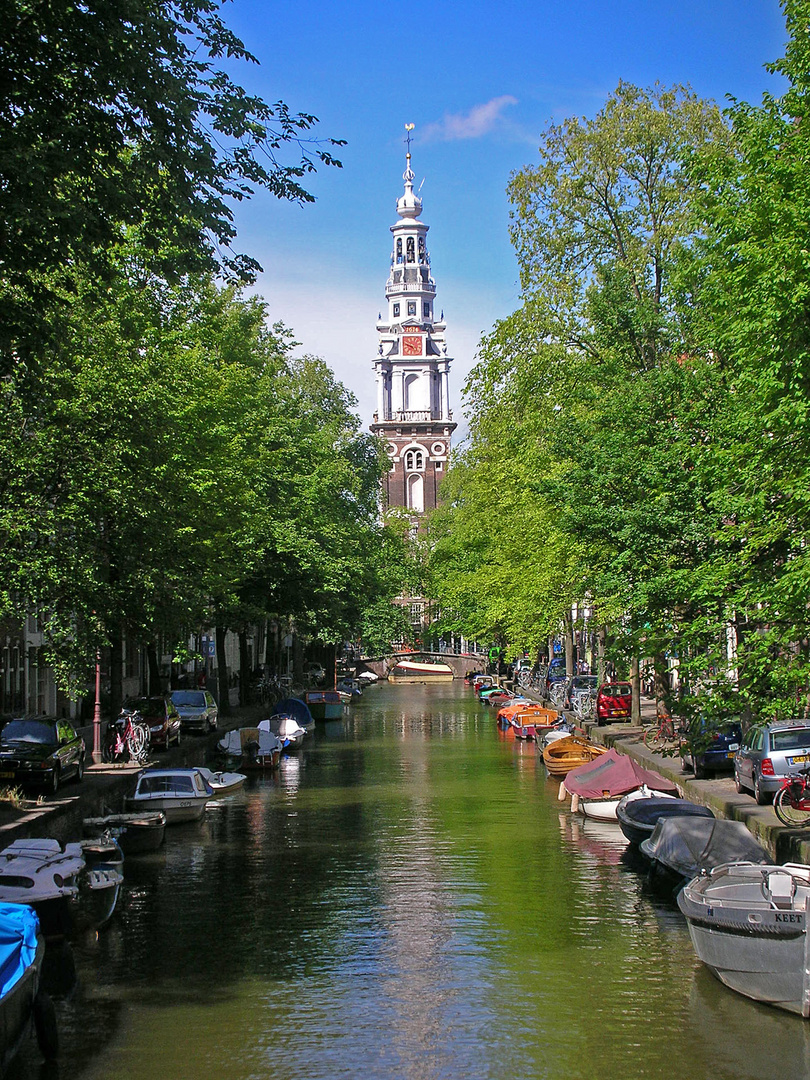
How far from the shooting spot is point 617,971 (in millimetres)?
16656

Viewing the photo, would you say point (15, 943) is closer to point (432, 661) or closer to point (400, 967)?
point (400, 967)

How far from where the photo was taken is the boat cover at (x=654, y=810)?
23078 mm

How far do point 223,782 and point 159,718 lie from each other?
5.30 m

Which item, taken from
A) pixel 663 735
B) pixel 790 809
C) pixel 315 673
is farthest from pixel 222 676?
pixel 315 673

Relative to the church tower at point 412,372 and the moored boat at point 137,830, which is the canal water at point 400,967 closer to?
the moored boat at point 137,830

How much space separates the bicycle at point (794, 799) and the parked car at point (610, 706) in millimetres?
24393

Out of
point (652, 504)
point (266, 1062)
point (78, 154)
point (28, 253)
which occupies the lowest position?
point (266, 1062)

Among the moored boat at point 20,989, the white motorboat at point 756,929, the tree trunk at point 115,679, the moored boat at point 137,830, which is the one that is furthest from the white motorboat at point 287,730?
the moored boat at point 20,989

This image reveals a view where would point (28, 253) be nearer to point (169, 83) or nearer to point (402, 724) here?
point (169, 83)

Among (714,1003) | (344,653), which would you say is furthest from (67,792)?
(344,653)

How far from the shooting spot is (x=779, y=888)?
1535 cm

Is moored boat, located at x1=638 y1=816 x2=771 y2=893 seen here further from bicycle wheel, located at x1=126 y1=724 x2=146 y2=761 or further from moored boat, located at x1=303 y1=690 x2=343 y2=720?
moored boat, located at x1=303 y1=690 x2=343 y2=720

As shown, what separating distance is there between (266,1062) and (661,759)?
23.0m

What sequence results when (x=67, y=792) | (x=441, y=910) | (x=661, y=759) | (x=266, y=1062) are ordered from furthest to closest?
(x=661, y=759)
(x=67, y=792)
(x=441, y=910)
(x=266, y=1062)
